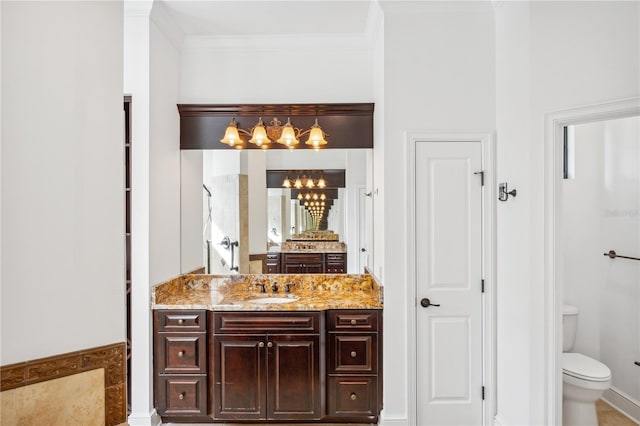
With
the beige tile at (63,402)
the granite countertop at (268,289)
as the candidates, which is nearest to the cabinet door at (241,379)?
the granite countertop at (268,289)

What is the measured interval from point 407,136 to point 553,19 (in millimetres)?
1042

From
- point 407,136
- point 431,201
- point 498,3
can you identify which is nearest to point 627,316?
point 431,201

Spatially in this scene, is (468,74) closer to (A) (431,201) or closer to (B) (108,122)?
(A) (431,201)

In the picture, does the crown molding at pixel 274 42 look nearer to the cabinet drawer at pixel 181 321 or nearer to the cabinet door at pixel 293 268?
the cabinet door at pixel 293 268

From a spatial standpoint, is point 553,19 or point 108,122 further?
point 553,19

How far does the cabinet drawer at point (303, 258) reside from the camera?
131 inches

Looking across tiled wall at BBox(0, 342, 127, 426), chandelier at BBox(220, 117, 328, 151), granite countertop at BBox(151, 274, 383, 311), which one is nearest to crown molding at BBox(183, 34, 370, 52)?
chandelier at BBox(220, 117, 328, 151)

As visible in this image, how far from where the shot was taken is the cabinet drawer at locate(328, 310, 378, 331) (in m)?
2.72

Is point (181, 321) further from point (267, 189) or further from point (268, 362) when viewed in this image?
→ point (267, 189)

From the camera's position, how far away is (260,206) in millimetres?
3375

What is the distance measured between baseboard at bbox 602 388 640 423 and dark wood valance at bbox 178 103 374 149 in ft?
8.93

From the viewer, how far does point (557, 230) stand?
7.17 feet

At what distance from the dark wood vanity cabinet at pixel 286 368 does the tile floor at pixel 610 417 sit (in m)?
1.69

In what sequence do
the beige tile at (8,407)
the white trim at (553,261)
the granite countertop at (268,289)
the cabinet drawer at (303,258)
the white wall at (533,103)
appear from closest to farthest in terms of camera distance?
the beige tile at (8,407) → the white wall at (533,103) → the white trim at (553,261) → the granite countertop at (268,289) → the cabinet drawer at (303,258)
